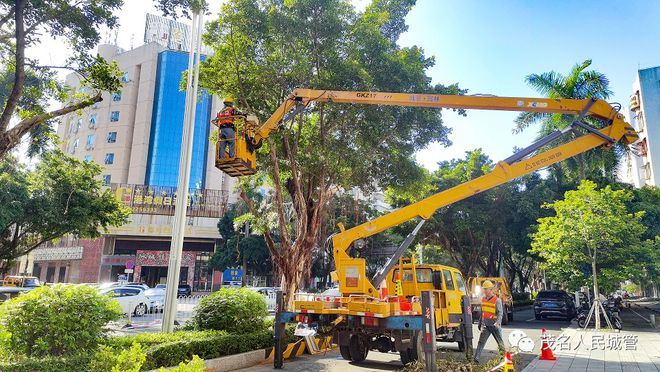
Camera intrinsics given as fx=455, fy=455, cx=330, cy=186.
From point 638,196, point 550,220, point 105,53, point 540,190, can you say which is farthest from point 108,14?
point 105,53

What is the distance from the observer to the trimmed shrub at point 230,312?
10359 mm

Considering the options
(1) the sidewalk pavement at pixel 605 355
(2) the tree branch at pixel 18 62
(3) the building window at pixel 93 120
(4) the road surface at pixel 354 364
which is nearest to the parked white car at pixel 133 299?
(4) the road surface at pixel 354 364

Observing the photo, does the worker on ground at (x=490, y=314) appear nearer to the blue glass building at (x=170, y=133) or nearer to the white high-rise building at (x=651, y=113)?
the white high-rise building at (x=651, y=113)

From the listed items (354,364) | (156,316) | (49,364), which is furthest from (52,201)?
(49,364)

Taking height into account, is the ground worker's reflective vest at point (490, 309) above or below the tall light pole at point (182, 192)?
below

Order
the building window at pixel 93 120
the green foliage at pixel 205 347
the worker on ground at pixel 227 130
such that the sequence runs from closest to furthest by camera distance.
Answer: the green foliage at pixel 205 347 < the worker on ground at pixel 227 130 < the building window at pixel 93 120

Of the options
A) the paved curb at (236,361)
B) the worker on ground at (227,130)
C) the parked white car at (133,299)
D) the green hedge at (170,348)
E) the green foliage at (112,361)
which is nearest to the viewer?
the green foliage at (112,361)

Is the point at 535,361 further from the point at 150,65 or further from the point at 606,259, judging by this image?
the point at 150,65

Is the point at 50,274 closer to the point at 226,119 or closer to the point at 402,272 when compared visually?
the point at 402,272

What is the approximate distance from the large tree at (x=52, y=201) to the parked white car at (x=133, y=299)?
447cm

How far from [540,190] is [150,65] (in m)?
51.6

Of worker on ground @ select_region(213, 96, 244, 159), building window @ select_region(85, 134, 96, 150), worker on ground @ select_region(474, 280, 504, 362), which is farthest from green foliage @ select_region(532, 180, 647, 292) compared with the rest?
building window @ select_region(85, 134, 96, 150)

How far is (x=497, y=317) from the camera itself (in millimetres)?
9898

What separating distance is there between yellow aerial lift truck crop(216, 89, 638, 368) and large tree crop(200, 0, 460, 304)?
2.90 m
